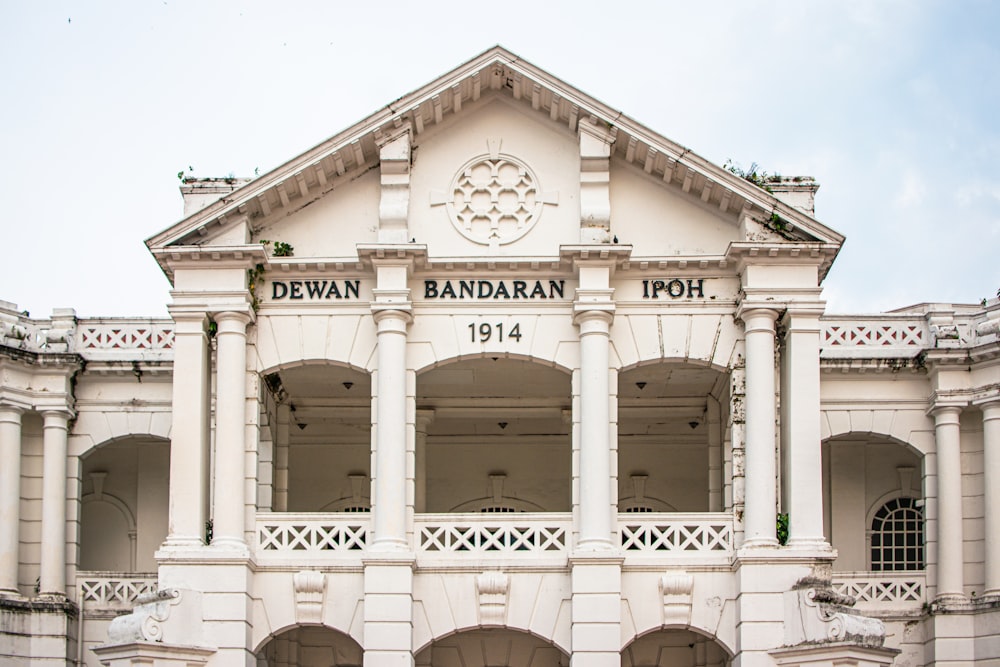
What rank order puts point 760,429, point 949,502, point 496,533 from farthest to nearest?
point 949,502 < point 496,533 < point 760,429

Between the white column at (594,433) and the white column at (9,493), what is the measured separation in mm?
11861

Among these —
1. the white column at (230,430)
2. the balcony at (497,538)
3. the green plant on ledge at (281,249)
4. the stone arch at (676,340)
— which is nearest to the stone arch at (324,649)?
the balcony at (497,538)

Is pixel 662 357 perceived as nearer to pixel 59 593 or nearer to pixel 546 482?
pixel 546 482

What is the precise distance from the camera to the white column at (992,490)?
38281mm

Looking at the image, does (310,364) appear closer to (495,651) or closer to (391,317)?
(391,317)

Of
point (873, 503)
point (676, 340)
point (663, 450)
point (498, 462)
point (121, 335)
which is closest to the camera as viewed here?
point (676, 340)

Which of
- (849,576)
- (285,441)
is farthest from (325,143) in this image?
(849,576)

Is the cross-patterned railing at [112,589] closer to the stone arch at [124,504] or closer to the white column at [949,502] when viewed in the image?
the stone arch at [124,504]

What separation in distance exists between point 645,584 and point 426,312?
20.8ft

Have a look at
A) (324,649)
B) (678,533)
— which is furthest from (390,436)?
(324,649)

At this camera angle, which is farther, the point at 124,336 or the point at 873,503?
the point at 873,503

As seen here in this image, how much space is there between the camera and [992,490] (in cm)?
3856

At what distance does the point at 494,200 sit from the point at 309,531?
6978mm

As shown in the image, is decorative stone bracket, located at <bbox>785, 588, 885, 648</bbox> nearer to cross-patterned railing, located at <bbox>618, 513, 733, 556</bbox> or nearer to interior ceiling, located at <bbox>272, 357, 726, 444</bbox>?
cross-patterned railing, located at <bbox>618, 513, 733, 556</bbox>
